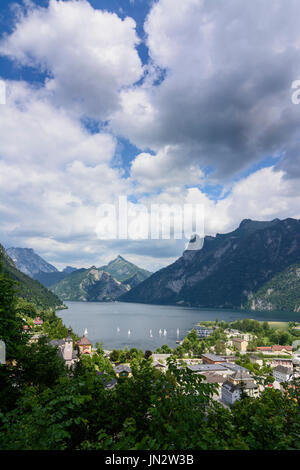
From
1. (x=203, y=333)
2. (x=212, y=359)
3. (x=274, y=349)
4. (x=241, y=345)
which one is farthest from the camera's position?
(x=203, y=333)

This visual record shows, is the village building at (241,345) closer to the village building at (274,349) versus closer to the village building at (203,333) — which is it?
the village building at (274,349)

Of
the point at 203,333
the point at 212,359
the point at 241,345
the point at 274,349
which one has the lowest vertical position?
the point at 203,333

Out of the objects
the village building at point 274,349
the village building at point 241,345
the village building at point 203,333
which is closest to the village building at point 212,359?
the village building at point 274,349

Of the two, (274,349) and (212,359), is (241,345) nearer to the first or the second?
(274,349)

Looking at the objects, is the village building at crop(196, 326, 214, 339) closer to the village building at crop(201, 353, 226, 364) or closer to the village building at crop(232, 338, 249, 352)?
the village building at crop(232, 338, 249, 352)

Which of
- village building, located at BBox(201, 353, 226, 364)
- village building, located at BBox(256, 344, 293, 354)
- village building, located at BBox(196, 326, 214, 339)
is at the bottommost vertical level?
village building, located at BBox(196, 326, 214, 339)

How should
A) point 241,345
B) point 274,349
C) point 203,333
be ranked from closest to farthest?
1. point 274,349
2. point 241,345
3. point 203,333

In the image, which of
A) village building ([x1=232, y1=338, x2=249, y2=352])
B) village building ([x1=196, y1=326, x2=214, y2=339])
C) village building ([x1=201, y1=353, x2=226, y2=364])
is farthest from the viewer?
village building ([x1=196, y1=326, x2=214, y2=339])

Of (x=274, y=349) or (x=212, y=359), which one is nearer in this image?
(x=212, y=359)

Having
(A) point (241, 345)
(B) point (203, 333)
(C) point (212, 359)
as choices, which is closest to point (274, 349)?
(A) point (241, 345)

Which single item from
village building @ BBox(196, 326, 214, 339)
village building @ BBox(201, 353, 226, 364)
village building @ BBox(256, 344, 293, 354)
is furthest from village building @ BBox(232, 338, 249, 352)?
village building @ BBox(201, 353, 226, 364)

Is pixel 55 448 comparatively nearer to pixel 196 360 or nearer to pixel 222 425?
pixel 222 425
